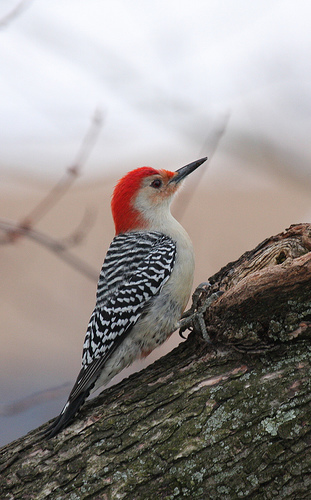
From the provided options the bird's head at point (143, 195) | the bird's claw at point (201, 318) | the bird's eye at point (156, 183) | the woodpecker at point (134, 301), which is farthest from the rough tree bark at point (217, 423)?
the bird's eye at point (156, 183)

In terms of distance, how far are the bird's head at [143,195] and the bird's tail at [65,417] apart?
1589mm

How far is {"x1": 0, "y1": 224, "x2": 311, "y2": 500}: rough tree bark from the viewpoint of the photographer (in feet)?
7.58

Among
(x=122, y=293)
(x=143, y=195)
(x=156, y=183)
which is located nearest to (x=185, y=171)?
(x=156, y=183)

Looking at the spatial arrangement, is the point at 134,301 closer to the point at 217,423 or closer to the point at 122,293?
the point at 122,293

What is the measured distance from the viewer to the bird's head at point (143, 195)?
163 inches

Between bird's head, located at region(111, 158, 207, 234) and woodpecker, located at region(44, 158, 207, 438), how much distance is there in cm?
15

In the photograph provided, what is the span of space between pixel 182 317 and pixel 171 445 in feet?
4.08

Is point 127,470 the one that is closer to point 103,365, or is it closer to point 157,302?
point 103,365

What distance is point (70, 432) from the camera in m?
2.77

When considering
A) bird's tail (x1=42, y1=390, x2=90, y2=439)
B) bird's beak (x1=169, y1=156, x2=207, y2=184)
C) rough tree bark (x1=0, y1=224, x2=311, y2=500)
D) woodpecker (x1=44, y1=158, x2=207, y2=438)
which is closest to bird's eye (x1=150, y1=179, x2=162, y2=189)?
bird's beak (x1=169, y1=156, x2=207, y2=184)

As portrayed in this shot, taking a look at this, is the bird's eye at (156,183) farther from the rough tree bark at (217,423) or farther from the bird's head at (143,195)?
the rough tree bark at (217,423)

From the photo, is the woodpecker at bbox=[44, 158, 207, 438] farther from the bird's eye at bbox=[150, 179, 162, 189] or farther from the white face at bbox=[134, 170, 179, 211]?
the bird's eye at bbox=[150, 179, 162, 189]

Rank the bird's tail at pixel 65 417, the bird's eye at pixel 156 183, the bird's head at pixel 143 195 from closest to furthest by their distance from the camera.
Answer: the bird's tail at pixel 65 417, the bird's head at pixel 143 195, the bird's eye at pixel 156 183

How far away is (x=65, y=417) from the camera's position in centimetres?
286
